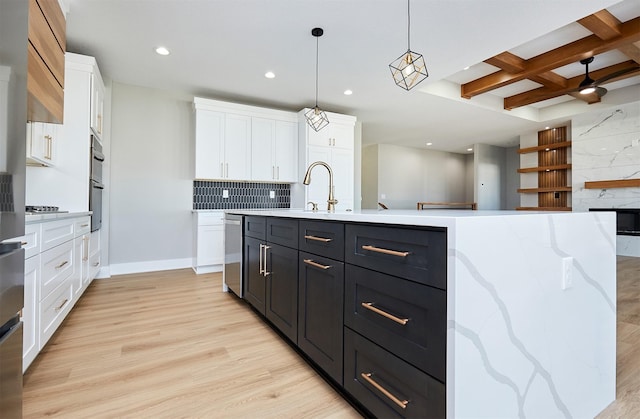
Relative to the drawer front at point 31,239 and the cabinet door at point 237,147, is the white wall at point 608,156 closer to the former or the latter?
the cabinet door at point 237,147

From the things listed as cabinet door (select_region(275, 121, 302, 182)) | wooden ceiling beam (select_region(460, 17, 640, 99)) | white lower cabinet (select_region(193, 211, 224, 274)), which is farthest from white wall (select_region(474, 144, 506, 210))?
white lower cabinet (select_region(193, 211, 224, 274))

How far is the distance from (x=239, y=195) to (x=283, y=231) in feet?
10.6

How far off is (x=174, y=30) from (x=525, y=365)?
3.63 metres

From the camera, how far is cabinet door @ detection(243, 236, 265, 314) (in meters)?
2.26

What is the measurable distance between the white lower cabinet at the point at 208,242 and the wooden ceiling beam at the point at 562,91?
535 cm

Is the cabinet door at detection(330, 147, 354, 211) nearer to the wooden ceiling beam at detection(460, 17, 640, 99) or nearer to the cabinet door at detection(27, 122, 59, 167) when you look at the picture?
the wooden ceiling beam at detection(460, 17, 640, 99)

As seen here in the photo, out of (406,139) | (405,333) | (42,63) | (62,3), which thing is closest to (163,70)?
(62,3)

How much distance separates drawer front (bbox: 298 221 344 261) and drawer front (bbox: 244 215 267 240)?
575 mm

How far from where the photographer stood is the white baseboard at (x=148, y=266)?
13.4ft

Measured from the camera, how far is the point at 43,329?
5.78 feet

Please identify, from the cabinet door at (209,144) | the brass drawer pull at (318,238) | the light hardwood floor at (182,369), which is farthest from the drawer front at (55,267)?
the cabinet door at (209,144)

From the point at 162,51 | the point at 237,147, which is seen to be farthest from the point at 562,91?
the point at 162,51

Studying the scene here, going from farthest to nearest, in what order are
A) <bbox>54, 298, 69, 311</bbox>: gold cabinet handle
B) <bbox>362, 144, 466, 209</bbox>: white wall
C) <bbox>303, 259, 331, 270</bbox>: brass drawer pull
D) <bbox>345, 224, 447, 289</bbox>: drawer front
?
<bbox>362, 144, 466, 209</bbox>: white wall → <bbox>54, 298, 69, 311</bbox>: gold cabinet handle → <bbox>303, 259, 331, 270</bbox>: brass drawer pull → <bbox>345, 224, 447, 289</bbox>: drawer front

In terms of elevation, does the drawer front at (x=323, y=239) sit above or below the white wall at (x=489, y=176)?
below
